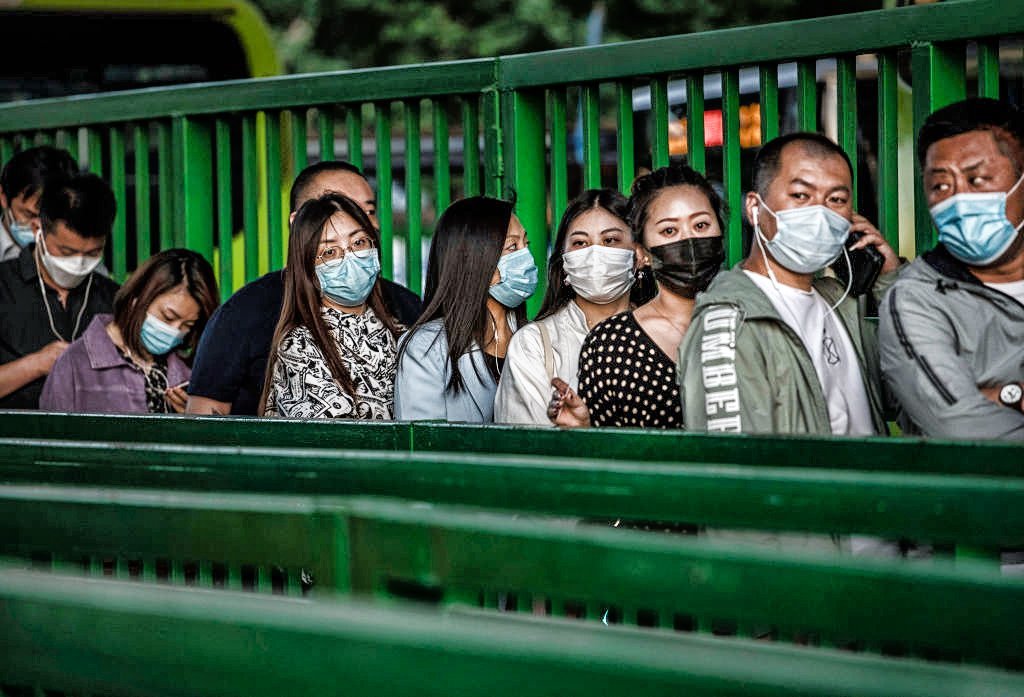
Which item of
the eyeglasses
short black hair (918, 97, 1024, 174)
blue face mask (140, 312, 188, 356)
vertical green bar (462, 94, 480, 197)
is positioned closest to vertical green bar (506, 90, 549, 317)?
vertical green bar (462, 94, 480, 197)

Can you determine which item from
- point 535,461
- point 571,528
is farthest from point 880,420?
point 571,528

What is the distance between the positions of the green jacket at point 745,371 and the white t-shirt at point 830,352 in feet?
0.20

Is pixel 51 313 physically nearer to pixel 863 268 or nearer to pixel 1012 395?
pixel 863 268

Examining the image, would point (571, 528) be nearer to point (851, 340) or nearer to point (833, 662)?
point (833, 662)

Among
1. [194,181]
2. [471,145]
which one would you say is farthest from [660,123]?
[194,181]

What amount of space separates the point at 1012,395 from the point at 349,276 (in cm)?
200

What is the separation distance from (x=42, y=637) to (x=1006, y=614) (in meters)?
1.10

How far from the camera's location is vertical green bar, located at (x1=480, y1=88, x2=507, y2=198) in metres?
4.88

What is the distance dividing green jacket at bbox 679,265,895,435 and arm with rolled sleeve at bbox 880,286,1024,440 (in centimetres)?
19

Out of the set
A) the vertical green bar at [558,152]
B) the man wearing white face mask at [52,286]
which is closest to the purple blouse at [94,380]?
the man wearing white face mask at [52,286]

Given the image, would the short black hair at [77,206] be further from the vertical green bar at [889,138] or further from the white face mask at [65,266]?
the vertical green bar at [889,138]

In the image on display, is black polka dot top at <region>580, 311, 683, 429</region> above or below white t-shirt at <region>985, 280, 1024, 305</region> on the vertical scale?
below

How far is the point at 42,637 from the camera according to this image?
168 cm

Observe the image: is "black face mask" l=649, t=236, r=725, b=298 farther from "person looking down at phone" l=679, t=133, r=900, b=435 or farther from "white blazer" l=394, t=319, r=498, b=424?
"white blazer" l=394, t=319, r=498, b=424
